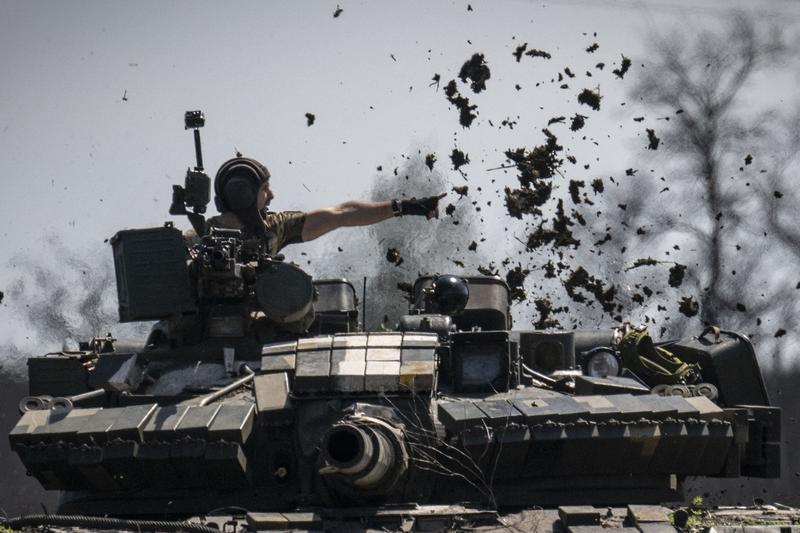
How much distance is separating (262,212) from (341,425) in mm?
5889

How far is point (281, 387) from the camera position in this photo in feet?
47.9

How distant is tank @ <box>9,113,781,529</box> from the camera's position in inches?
539

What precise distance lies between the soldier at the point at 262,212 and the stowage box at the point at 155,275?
1258 millimetres

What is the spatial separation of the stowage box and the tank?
15 mm

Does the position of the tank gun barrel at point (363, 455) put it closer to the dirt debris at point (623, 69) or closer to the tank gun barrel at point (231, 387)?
the tank gun barrel at point (231, 387)

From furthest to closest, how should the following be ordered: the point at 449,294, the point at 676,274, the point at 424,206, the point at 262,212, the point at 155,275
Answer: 1. the point at 676,274
2. the point at 424,206
3. the point at 262,212
4. the point at 449,294
5. the point at 155,275

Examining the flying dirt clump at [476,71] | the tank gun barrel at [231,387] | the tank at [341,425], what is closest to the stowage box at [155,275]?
the tank at [341,425]

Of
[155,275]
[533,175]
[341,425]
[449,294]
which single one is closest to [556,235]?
[533,175]

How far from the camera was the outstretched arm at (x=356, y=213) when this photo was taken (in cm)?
1906

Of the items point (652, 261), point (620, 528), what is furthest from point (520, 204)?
point (620, 528)

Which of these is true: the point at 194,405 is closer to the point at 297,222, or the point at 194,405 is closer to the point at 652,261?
the point at 297,222

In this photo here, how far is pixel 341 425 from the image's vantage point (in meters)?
12.6

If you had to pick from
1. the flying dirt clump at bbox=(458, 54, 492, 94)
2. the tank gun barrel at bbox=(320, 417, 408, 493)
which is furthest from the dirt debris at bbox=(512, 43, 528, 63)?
the tank gun barrel at bbox=(320, 417, 408, 493)

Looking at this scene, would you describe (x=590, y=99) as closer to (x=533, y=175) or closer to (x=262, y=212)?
(x=533, y=175)
